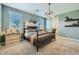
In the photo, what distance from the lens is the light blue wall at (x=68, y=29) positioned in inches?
101

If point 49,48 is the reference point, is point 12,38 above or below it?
above

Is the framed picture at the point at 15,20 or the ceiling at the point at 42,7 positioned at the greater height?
the ceiling at the point at 42,7

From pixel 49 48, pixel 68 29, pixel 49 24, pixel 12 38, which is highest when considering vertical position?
pixel 49 24

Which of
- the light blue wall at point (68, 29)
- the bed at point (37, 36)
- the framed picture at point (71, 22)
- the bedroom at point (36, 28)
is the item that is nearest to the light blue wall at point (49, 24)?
the bedroom at point (36, 28)

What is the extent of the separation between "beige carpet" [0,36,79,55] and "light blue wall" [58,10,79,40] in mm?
154

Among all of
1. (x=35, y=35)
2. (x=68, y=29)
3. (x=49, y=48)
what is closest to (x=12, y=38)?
(x=35, y=35)

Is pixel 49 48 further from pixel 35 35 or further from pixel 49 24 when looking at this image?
pixel 49 24

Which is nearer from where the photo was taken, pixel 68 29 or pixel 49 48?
pixel 49 48

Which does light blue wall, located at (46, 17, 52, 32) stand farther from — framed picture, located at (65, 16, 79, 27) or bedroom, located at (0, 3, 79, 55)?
framed picture, located at (65, 16, 79, 27)

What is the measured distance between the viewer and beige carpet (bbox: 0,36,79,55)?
2445 mm

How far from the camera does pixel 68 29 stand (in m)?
2.70

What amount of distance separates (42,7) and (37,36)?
0.82m

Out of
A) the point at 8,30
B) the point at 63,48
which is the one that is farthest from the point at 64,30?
the point at 8,30

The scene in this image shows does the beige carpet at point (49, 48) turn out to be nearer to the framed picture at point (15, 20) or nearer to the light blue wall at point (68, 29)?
the light blue wall at point (68, 29)
